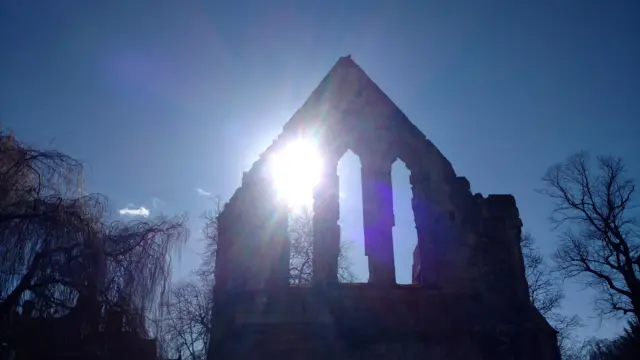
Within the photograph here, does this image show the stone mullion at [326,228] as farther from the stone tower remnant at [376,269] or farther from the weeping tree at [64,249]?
the weeping tree at [64,249]

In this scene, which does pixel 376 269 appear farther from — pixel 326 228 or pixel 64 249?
pixel 64 249

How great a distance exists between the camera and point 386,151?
9.55 meters

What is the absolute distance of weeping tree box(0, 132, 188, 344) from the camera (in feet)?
26.6

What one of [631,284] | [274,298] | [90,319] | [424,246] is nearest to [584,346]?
[631,284]

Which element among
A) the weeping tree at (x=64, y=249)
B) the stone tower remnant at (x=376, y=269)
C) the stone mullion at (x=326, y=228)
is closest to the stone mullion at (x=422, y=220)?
the stone tower remnant at (x=376, y=269)

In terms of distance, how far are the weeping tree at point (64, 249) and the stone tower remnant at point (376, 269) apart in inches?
71.3

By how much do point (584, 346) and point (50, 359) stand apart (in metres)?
24.0

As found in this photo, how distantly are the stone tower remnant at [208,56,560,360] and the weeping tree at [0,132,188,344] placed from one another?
1.81m

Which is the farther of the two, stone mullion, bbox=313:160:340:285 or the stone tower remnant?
stone mullion, bbox=313:160:340:285

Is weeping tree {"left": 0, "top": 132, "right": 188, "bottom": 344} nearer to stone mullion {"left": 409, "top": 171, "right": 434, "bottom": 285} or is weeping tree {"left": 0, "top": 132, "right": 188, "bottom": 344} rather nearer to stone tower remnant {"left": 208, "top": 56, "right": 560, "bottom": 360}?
stone tower remnant {"left": 208, "top": 56, "right": 560, "bottom": 360}

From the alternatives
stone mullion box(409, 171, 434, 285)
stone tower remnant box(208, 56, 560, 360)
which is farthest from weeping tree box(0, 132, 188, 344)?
stone mullion box(409, 171, 434, 285)

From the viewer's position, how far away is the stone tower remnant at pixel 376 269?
810 centimetres

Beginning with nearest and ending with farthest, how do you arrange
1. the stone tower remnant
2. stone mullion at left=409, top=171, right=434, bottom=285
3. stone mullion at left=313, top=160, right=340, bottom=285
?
the stone tower remnant
stone mullion at left=313, top=160, right=340, bottom=285
stone mullion at left=409, top=171, right=434, bottom=285

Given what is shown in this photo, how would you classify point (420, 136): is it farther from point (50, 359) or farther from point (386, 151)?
point (50, 359)
